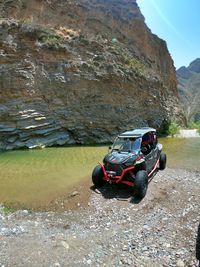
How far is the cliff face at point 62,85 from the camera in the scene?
2633 cm

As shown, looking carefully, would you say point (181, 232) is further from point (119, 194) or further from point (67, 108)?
point (67, 108)

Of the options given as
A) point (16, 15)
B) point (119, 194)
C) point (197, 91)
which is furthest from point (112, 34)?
point (197, 91)

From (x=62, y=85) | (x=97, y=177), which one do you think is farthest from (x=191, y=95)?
(x=97, y=177)

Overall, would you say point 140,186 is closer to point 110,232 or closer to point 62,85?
point 110,232

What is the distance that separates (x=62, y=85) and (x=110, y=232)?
2375 cm

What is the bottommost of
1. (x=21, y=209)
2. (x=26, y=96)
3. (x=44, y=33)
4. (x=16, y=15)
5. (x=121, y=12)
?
(x=21, y=209)

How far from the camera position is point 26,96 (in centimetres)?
2681

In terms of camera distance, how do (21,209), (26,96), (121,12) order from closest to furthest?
(21,209) < (26,96) < (121,12)

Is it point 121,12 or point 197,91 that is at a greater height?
point 121,12

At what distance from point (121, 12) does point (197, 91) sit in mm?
126189

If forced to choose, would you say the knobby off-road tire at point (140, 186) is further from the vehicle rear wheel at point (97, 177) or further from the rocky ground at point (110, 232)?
the vehicle rear wheel at point (97, 177)

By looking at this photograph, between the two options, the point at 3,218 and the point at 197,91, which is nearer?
the point at 3,218

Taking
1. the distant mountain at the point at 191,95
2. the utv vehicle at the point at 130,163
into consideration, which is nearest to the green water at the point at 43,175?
the utv vehicle at the point at 130,163

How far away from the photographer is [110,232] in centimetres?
724
